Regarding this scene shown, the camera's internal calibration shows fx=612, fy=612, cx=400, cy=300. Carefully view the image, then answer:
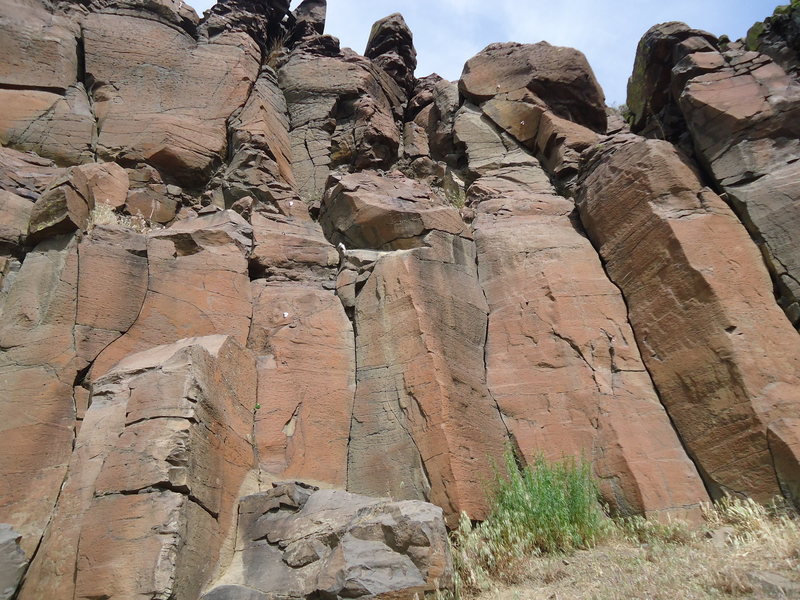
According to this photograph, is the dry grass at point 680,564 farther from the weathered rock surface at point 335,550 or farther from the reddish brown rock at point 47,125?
the reddish brown rock at point 47,125

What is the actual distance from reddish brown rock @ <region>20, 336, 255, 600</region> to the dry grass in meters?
2.60

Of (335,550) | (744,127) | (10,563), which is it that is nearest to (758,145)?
(744,127)

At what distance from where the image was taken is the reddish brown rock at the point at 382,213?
9.67m

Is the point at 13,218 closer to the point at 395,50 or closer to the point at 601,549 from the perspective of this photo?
the point at 601,549

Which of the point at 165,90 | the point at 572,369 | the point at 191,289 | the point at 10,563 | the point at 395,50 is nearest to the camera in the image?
the point at 10,563

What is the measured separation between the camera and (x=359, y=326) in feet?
28.5

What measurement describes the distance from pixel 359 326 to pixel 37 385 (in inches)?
157

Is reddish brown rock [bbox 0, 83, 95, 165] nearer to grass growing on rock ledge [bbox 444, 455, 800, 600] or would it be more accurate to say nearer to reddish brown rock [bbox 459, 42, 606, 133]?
reddish brown rock [bbox 459, 42, 606, 133]

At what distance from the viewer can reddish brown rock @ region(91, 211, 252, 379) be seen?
7750mm

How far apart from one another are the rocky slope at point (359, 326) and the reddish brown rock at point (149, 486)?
27mm

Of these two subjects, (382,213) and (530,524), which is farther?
(382,213)

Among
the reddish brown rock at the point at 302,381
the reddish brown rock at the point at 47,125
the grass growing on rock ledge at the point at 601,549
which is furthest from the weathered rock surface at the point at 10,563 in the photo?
the reddish brown rock at the point at 47,125

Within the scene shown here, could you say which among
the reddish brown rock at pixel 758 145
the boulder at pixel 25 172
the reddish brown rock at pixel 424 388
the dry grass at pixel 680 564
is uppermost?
the boulder at pixel 25 172

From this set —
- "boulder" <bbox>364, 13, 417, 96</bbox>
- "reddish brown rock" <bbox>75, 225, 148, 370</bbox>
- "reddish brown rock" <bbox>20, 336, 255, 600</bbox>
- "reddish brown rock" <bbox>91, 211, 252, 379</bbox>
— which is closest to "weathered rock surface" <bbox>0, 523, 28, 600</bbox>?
"reddish brown rock" <bbox>20, 336, 255, 600</bbox>
